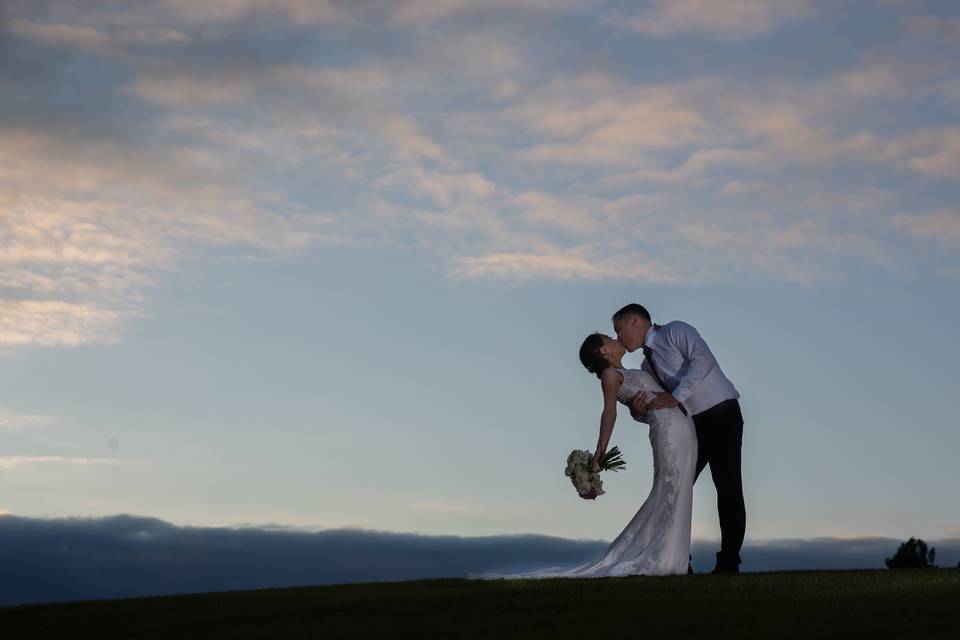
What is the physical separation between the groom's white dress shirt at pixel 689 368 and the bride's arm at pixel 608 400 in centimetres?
64

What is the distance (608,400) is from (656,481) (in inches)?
54.1

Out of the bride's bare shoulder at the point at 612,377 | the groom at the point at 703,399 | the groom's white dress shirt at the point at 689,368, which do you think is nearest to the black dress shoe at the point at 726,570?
the groom at the point at 703,399

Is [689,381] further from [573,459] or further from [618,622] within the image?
[618,622]

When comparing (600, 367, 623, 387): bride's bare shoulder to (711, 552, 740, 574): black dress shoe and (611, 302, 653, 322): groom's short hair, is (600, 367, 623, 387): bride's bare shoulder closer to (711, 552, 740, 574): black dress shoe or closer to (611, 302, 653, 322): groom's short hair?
(611, 302, 653, 322): groom's short hair

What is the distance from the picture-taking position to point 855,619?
39.8 ft

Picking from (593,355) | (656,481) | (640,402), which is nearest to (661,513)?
(656,481)

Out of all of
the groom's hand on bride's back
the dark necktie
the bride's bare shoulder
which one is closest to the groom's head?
the dark necktie

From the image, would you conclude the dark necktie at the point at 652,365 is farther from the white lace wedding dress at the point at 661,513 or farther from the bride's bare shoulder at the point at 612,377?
the bride's bare shoulder at the point at 612,377

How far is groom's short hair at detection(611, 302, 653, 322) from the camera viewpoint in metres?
16.2

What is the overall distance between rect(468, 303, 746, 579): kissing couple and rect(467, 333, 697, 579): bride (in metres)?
0.01

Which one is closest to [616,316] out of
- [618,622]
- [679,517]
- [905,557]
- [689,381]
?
[689,381]

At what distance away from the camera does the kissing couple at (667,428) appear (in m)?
15.8

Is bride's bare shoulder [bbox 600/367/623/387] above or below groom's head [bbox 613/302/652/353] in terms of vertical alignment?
below

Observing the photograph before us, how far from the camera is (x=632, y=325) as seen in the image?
53.1 ft
